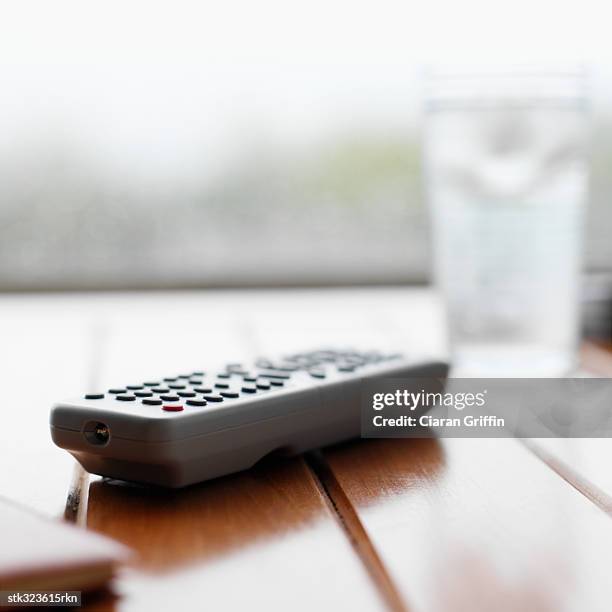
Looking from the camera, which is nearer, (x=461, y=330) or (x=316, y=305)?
(x=461, y=330)

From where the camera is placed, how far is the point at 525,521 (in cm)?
44

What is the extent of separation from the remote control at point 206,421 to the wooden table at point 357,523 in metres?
0.01

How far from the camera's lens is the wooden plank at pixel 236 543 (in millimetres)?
353

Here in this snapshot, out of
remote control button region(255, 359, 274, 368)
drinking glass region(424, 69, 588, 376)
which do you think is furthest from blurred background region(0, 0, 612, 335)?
remote control button region(255, 359, 274, 368)

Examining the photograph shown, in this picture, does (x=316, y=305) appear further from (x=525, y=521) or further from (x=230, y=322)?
(x=525, y=521)

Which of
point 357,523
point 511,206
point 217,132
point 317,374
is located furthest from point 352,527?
point 217,132

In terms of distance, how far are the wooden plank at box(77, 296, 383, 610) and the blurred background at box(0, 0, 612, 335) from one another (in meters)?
0.92

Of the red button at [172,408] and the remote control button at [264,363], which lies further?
the remote control button at [264,363]

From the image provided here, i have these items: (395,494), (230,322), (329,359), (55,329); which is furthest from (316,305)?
(395,494)

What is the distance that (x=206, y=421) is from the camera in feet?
1.55

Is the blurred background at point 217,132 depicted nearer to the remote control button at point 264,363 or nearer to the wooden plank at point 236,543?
the remote control button at point 264,363

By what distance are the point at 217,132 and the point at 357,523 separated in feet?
3.40

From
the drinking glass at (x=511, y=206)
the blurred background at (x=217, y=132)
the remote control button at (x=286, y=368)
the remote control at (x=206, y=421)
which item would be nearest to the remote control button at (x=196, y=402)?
the remote control at (x=206, y=421)

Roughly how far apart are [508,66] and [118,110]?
2.50 ft
